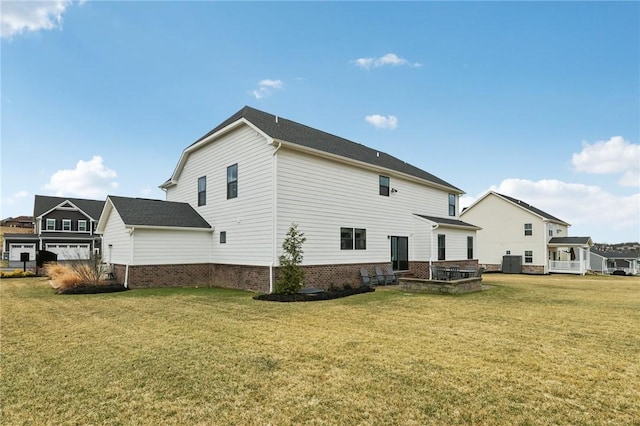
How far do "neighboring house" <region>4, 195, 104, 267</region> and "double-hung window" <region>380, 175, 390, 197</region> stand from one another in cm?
3568

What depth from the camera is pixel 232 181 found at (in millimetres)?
15891

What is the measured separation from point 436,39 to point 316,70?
644 centimetres

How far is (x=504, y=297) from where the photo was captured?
42.2 feet

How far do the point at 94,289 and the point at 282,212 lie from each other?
8.01 meters

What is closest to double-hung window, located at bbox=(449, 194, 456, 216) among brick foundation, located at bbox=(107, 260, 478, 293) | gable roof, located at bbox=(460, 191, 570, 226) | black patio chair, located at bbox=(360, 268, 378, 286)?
brick foundation, located at bbox=(107, 260, 478, 293)

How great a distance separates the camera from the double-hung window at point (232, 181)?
15.7 metres

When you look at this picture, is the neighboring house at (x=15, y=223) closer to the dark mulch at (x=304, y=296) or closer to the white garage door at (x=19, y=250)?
the white garage door at (x=19, y=250)

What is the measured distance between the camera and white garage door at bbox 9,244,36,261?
41.1 m

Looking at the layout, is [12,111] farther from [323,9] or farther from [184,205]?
[323,9]

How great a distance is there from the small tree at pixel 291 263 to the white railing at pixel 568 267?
29762 mm

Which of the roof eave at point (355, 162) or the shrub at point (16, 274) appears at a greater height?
the roof eave at point (355, 162)

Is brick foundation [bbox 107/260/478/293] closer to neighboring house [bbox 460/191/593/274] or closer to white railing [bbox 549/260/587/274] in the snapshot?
neighboring house [bbox 460/191/593/274]

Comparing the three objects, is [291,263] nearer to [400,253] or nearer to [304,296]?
[304,296]

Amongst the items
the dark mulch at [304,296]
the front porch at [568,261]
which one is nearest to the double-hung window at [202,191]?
the dark mulch at [304,296]
